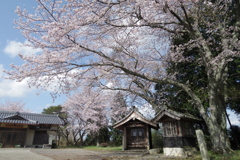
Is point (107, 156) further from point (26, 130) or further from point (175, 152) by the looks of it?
point (26, 130)

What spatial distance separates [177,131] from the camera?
947 centimetres

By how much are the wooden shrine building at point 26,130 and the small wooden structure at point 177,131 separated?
1638 cm

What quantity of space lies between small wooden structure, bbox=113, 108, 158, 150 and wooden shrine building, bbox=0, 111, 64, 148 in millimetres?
12126

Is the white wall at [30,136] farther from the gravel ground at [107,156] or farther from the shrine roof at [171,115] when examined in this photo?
the shrine roof at [171,115]

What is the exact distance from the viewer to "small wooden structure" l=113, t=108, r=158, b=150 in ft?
40.8

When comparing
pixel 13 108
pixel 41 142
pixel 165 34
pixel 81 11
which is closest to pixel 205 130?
pixel 165 34

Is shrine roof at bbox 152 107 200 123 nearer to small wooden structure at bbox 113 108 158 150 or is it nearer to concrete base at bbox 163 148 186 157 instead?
concrete base at bbox 163 148 186 157

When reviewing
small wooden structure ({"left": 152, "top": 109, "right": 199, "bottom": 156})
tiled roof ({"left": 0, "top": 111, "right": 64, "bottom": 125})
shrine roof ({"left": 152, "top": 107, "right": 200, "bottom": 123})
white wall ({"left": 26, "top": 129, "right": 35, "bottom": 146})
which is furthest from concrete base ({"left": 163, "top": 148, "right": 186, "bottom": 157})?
white wall ({"left": 26, "top": 129, "right": 35, "bottom": 146})

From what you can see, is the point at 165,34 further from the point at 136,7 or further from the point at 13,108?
the point at 13,108

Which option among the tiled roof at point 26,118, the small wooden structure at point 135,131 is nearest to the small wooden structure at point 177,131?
the small wooden structure at point 135,131

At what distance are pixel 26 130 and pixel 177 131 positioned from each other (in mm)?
20366

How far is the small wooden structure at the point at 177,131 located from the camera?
9.05m

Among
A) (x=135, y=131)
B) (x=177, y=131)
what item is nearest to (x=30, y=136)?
(x=135, y=131)

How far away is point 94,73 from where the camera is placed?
11.7m
